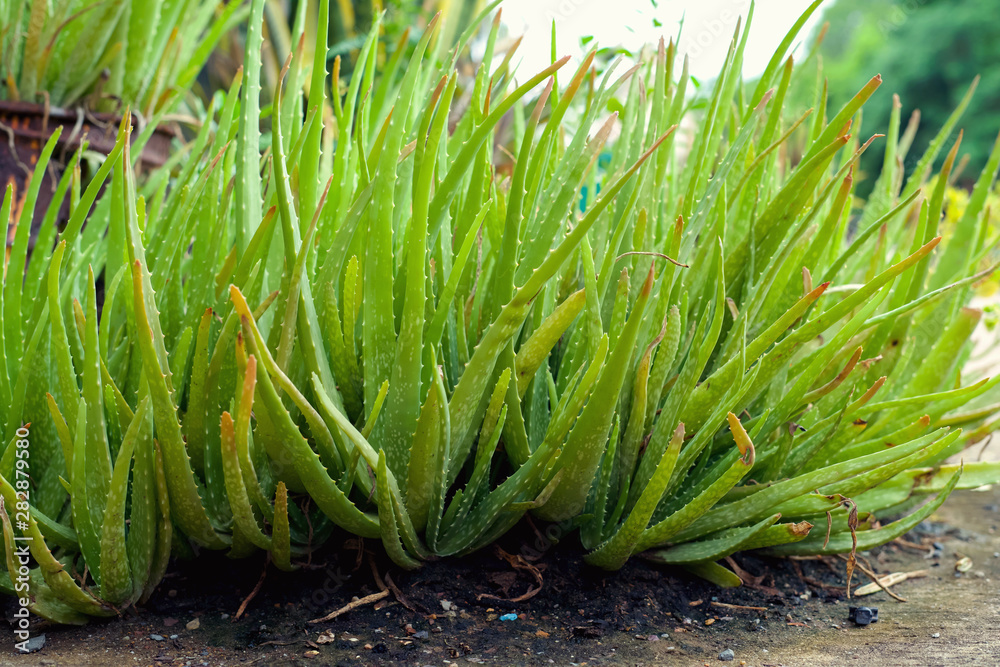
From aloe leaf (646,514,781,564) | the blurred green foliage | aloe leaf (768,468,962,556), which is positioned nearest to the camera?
aloe leaf (646,514,781,564)

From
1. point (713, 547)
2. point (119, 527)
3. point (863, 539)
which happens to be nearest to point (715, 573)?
point (713, 547)

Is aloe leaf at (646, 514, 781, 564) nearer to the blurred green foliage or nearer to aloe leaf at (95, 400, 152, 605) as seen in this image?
aloe leaf at (95, 400, 152, 605)

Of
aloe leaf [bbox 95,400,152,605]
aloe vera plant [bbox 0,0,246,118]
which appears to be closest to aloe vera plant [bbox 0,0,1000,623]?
aloe leaf [bbox 95,400,152,605]

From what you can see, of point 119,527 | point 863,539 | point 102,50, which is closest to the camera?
point 119,527

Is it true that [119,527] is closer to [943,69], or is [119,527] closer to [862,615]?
[862,615]

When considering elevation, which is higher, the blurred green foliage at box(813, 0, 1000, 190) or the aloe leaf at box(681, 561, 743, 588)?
the blurred green foliage at box(813, 0, 1000, 190)

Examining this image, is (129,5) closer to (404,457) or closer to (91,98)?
(91,98)
